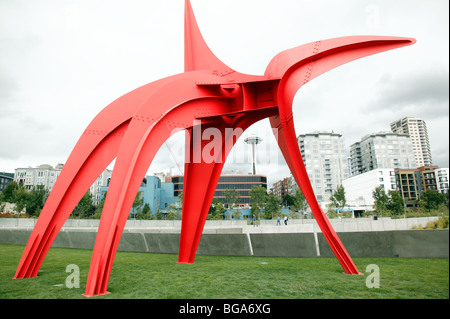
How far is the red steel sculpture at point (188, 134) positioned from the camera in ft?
25.2

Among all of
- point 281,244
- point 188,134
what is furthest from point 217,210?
point 188,134

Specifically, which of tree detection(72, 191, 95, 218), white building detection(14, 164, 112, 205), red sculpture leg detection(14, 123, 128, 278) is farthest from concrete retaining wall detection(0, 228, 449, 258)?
white building detection(14, 164, 112, 205)

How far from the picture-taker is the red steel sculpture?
7.70m

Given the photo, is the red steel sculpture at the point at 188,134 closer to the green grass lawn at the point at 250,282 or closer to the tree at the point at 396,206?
the green grass lawn at the point at 250,282

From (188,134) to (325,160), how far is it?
11945 centimetres

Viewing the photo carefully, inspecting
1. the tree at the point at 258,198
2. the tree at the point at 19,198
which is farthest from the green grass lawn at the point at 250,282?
the tree at the point at 258,198

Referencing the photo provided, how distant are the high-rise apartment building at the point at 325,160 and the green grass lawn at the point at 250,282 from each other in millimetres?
114763

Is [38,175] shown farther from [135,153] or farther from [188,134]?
[135,153]

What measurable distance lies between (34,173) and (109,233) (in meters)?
117

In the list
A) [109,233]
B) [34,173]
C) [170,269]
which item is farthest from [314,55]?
[34,173]

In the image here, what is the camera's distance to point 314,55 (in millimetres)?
9359

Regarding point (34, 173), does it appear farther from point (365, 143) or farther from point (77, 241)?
point (365, 143)

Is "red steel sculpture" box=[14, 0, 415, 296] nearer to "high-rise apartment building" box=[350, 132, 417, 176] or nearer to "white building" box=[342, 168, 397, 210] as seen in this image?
"white building" box=[342, 168, 397, 210]

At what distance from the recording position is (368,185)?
330 ft
